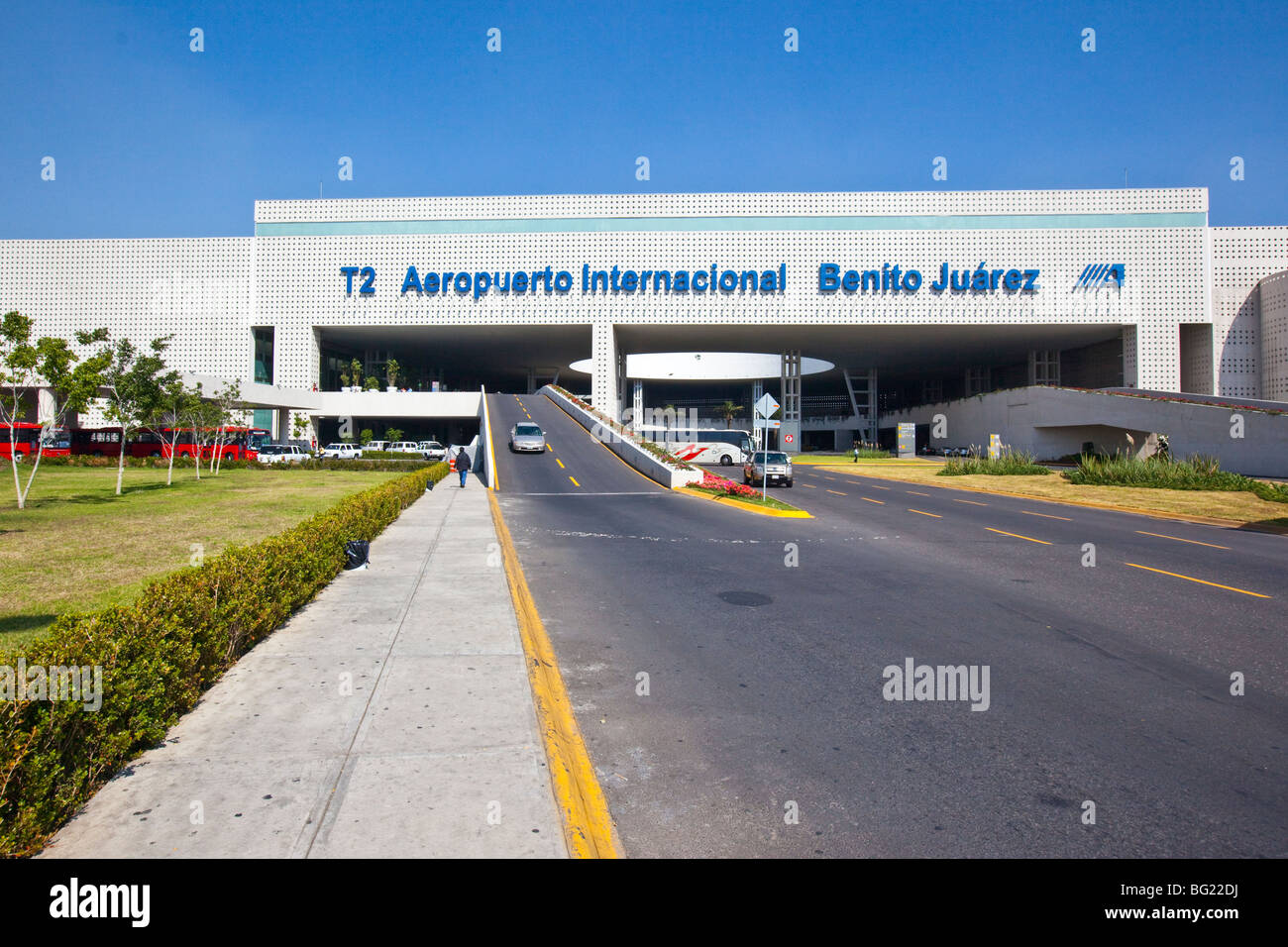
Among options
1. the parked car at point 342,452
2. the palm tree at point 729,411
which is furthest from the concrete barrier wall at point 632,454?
the palm tree at point 729,411

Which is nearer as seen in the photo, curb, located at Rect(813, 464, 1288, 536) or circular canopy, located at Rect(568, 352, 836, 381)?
curb, located at Rect(813, 464, 1288, 536)

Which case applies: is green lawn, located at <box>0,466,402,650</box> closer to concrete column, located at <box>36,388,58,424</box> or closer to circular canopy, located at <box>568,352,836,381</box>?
concrete column, located at <box>36,388,58,424</box>

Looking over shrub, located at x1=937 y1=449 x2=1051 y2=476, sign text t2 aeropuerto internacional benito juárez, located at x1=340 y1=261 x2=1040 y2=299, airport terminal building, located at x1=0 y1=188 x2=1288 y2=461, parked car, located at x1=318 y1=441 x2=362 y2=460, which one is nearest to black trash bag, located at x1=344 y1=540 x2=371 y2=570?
shrub, located at x1=937 y1=449 x2=1051 y2=476

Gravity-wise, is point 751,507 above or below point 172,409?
below

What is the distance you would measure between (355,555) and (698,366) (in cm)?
7666

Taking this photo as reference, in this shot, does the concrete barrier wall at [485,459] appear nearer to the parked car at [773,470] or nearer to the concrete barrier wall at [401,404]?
the parked car at [773,470]

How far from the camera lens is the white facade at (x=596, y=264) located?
2296 inches

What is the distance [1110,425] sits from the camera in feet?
147

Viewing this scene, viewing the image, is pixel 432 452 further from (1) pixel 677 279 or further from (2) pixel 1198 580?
(2) pixel 1198 580

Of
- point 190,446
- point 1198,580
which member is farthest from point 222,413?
point 1198,580

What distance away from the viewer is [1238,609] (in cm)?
907

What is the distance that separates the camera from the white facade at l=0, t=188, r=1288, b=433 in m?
58.3

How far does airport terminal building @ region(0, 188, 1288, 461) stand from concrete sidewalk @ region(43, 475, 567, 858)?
2167 inches
